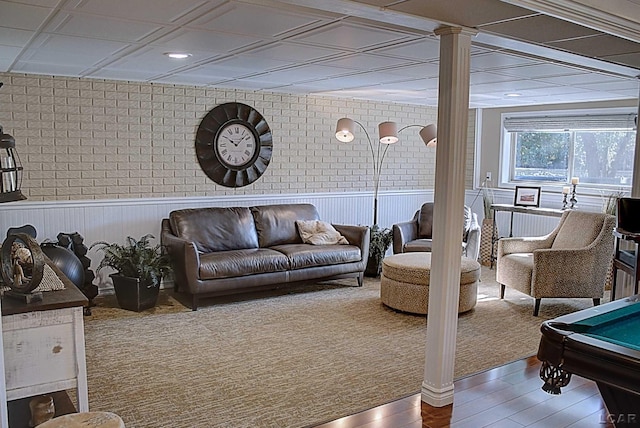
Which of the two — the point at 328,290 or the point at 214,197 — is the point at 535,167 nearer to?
the point at 328,290

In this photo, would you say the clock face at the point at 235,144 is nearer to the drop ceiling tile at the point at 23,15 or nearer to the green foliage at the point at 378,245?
the green foliage at the point at 378,245

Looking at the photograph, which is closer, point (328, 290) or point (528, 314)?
point (528, 314)

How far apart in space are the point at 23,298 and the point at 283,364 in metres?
2.12

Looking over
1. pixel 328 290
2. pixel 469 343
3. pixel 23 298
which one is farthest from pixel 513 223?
pixel 23 298

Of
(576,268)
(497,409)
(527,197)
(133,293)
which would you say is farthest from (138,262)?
(527,197)

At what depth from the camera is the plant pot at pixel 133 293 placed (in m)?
Result: 5.18

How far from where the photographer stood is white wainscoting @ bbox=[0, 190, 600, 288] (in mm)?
5359

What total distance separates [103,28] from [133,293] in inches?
107

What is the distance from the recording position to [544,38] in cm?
336

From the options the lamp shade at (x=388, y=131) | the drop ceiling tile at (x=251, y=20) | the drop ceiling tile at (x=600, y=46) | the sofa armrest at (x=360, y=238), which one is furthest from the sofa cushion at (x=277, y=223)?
the drop ceiling tile at (x=600, y=46)

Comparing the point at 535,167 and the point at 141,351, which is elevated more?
the point at 535,167

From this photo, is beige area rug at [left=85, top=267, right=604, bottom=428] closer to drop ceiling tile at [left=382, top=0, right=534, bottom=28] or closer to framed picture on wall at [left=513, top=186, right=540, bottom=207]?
framed picture on wall at [left=513, top=186, right=540, bottom=207]

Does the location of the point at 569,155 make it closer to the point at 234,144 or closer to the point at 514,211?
the point at 514,211

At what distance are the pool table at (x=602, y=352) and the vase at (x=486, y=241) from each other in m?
4.87
